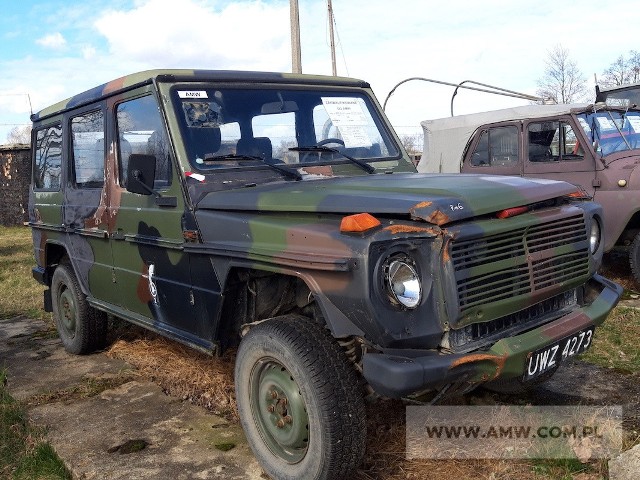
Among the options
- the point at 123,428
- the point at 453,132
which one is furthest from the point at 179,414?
the point at 453,132

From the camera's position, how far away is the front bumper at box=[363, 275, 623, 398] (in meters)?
2.39

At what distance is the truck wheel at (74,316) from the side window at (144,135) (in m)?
1.40

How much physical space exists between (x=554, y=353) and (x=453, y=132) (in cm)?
658

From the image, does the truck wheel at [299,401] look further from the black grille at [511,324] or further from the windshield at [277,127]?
the windshield at [277,127]

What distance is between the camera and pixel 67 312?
5.43 meters

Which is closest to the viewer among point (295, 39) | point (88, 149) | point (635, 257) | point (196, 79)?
point (196, 79)

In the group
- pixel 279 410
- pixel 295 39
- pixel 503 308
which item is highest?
pixel 295 39

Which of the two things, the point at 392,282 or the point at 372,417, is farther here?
the point at 372,417

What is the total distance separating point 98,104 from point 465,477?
10.5ft

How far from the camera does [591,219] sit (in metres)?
3.23

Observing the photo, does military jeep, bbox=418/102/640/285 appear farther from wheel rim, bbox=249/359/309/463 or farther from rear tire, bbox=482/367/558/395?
wheel rim, bbox=249/359/309/463

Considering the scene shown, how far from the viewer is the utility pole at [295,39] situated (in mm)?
12898

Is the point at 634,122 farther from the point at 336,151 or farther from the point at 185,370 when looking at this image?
the point at 185,370

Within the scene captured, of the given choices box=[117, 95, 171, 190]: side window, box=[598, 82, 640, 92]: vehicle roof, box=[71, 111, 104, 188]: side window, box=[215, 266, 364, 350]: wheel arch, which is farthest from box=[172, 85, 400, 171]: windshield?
box=[598, 82, 640, 92]: vehicle roof
